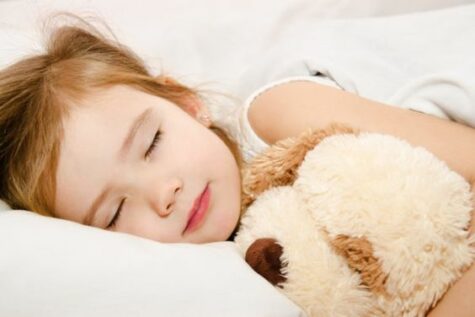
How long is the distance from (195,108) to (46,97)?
277 millimetres

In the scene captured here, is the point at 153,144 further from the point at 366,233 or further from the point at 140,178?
the point at 366,233

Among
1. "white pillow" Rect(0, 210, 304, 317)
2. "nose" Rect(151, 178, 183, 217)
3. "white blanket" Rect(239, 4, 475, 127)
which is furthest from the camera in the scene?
"white blanket" Rect(239, 4, 475, 127)

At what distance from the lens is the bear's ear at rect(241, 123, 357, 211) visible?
75 centimetres

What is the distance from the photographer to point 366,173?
66 cm

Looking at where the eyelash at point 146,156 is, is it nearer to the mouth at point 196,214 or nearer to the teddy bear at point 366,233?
the mouth at point 196,214

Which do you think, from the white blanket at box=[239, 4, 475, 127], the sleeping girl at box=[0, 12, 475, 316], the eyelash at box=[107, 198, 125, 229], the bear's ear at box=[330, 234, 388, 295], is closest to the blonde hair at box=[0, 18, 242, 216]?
the sleeping girl at box=[0, 12, 475, 316]

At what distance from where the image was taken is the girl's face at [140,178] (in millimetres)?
769

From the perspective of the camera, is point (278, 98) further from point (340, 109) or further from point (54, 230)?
point (54, 230)

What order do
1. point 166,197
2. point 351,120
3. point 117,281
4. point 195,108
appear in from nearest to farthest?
point 117,281
point 166,197
point 351,120
point 195,108

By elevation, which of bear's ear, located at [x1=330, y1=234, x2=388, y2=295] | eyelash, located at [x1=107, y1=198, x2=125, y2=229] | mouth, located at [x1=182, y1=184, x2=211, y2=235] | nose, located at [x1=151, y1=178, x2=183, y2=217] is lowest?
eyelash, located at [x1=107, y1=198, x2=125, y2=229]

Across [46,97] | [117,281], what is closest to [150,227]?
[117,281]

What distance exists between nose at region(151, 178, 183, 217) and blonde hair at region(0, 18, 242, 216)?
0.60 feet

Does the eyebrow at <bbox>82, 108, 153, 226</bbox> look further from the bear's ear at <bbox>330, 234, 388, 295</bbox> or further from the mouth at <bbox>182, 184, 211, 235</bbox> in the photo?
the bear's ear at <bbox>330, 234, 388, 295</bbox>

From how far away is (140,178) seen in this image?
2.53ft
